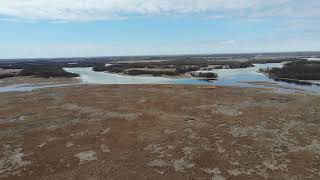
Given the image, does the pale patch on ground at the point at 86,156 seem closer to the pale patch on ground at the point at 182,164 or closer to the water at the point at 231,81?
the pale patch on ground at the point at 182,164

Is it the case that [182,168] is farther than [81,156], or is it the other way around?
[81,156]

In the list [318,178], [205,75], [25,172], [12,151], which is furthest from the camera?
[205,75]

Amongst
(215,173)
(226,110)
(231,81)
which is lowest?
(231,81)

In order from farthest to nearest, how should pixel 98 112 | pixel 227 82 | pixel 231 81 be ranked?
1. pixel 231 81
2. pixel 227 82
3. pixel 98 112

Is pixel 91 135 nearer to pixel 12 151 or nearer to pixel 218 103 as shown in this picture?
pixel 12 151

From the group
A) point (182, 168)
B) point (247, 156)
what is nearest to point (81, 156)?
point (182, 168)

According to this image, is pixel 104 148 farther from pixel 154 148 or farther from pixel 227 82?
pixel 227 82

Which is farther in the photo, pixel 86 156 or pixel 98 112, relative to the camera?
pixel 98 112

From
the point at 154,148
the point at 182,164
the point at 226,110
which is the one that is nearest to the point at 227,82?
the point at 226,110
